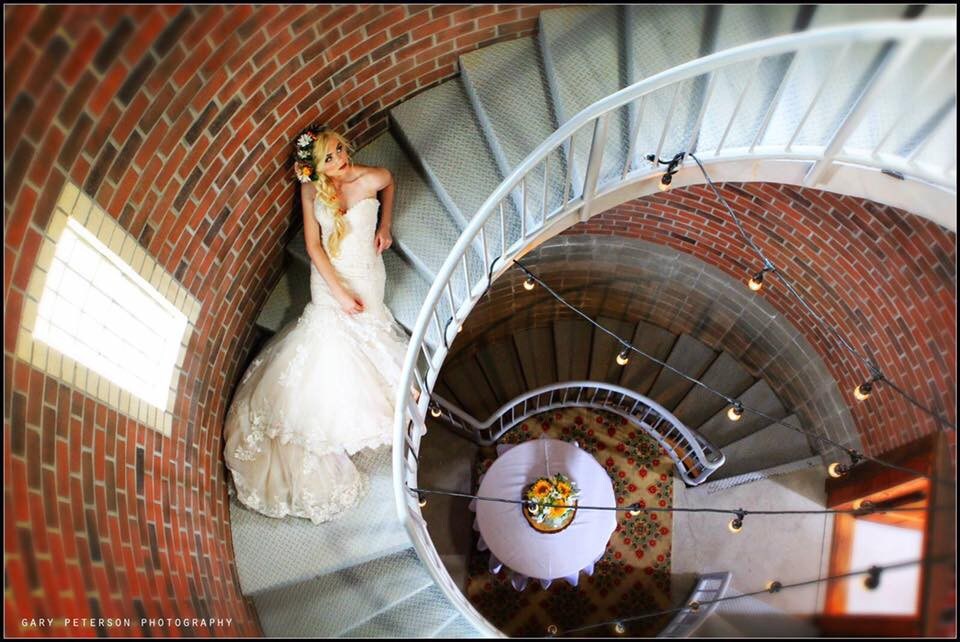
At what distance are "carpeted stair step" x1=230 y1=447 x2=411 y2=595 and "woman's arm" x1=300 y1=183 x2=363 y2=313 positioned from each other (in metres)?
1.32

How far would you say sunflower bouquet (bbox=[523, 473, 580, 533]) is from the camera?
19.9ft

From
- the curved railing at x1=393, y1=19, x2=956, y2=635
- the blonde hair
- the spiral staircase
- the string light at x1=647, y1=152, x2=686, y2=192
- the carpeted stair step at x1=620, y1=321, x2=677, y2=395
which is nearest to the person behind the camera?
the curved railing at x1=393, y1=19, x2=956, y2=635

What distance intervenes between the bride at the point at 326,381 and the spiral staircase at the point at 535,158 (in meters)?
0.22

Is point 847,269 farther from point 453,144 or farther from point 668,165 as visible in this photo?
point 453,144

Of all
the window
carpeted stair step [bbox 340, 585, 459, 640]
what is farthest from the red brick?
carpeted stair step [bbox 340, 585, 459, 640]

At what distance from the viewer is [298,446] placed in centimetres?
421

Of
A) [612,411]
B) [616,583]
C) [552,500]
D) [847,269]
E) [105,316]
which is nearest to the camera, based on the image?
[105,316]

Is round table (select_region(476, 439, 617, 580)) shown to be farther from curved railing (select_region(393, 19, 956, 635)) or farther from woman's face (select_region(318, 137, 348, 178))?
woman's face (select_region(318, 137, 348, 178))

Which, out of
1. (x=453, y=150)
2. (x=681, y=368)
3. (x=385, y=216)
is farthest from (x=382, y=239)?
(x=681, y=368)

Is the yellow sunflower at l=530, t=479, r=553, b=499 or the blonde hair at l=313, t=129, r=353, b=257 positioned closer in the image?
the blonde hair at l=313, t=129, r=353, b=257

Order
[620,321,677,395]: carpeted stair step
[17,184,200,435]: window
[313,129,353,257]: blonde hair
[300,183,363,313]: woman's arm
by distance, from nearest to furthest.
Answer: [17,184,200,435]: window, [313,129,353,257]: blonde hair, [300,183,363,313]: woman's arm, [620,321,677,395]: carpeted stair step

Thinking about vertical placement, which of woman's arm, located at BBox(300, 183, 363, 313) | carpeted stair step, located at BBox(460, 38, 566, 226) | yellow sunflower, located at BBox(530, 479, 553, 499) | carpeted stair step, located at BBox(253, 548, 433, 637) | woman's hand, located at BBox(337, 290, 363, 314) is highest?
carpeted stair step, located at BBox(460, 38, 566, 226)

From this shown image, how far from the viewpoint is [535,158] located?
3.51 meters

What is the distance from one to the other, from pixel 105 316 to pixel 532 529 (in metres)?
4.28
